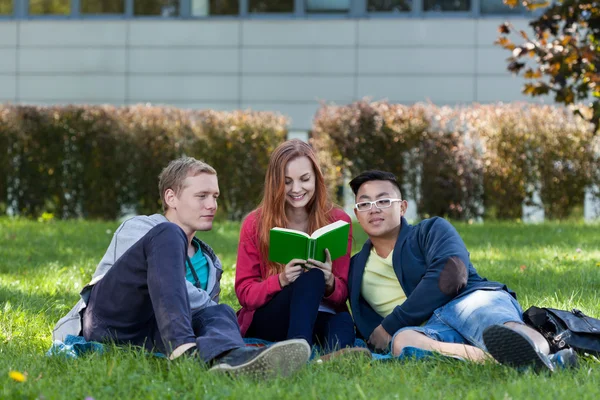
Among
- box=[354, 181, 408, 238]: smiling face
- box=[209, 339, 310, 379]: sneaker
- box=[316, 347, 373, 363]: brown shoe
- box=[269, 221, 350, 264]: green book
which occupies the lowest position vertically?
box=[316, 347, 373, 363]: brown shoe

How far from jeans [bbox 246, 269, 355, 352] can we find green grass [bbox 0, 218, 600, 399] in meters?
0.44

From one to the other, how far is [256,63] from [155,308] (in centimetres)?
1499

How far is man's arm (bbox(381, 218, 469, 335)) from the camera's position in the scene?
4.09 meters

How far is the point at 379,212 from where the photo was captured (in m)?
4.40

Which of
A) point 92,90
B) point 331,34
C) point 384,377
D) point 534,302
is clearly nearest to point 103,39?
point 92,90

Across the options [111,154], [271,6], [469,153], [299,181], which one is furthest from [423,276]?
[271,6]

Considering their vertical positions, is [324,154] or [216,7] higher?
[216,7]

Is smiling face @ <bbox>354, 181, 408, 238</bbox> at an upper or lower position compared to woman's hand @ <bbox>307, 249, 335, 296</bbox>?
upper

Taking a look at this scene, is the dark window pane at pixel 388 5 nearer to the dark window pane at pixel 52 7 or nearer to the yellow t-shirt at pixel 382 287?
the dark window pane at pixel 52 7

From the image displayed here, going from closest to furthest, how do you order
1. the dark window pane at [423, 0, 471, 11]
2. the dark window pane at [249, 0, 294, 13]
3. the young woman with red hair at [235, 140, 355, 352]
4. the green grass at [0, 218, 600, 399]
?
the green grass at [0, 218, 600, 399], the young woman with red hair at [235, 140, 355, 352], the dark window pane at [423, 0, 471, 11], the dark window pane at [249, 0, 294, 13]

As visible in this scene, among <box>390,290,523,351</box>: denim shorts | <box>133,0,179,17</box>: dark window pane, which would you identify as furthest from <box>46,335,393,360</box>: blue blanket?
<box>133,0,179,17</box>: dark window pane

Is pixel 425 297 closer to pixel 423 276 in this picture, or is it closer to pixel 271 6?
pixel 423 276

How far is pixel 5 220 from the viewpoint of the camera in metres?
11.0

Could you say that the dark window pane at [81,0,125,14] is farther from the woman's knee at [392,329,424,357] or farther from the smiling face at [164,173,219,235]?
the woman's knee at [392,329,424,357]
